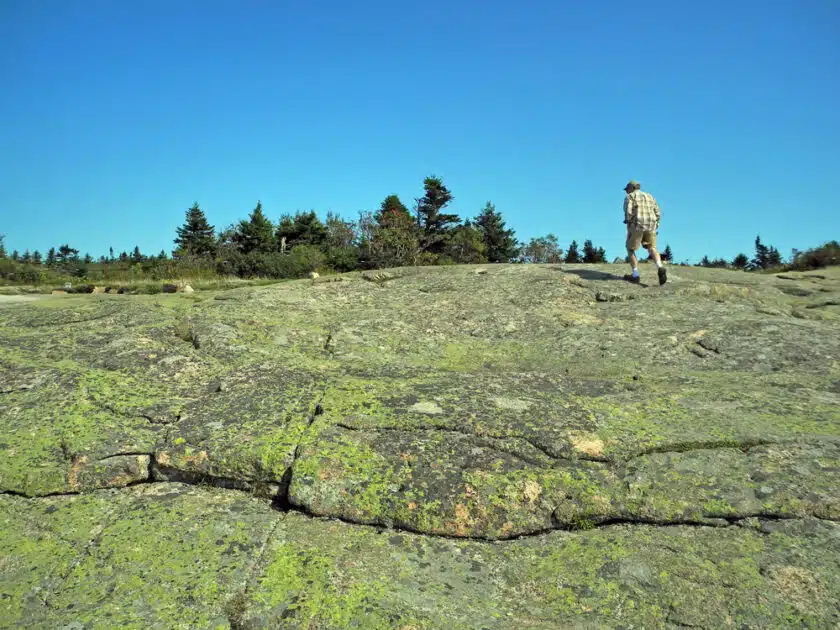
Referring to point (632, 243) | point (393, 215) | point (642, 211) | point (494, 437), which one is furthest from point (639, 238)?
point (393, 215)

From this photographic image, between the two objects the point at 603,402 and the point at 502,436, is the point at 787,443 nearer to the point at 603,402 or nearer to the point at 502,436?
the point at 603,402

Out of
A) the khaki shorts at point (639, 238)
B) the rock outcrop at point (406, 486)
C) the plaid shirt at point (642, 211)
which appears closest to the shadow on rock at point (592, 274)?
the khaki shorts at point (639, 238)

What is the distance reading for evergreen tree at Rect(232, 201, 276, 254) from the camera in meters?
57.5

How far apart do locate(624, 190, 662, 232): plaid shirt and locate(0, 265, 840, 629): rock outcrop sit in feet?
16.5

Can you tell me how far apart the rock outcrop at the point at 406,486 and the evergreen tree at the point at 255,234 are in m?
54.2

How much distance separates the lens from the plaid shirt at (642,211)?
10.0m

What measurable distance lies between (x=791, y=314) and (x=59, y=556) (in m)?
8.18

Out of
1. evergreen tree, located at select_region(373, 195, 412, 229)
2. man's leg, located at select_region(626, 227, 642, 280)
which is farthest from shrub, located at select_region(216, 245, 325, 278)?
evergreen tree, located at select_region(373, 195, 412, 229)

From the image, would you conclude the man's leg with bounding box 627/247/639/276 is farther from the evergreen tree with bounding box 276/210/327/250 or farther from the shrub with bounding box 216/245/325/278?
the evergreen tree with bounding box 276/210/327/250

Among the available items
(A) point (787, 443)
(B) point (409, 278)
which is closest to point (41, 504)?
(A) point (787, 443)

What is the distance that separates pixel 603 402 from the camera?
4059 millimetres

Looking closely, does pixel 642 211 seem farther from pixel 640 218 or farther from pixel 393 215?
pixel 393 215

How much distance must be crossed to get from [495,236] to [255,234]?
86.5 feet

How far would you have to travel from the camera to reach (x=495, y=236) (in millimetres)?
62312
